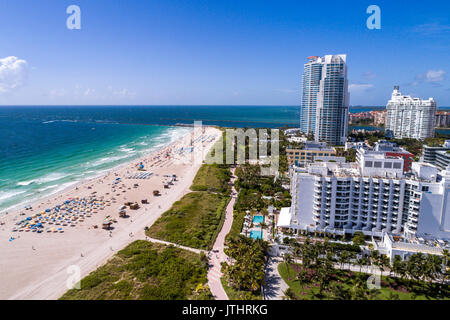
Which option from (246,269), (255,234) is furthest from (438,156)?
(246,269)

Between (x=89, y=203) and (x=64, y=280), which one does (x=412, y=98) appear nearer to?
(x=89, y=203)

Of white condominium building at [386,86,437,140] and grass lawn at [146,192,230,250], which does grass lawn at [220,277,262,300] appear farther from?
white condominium building at [386,86,437,140]

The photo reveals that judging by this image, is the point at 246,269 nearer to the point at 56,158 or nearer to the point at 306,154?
the point at 306,154

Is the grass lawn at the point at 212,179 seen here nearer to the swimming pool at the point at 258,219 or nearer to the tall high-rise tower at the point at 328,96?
the swimming pool at the point at 258,219

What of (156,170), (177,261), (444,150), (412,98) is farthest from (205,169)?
→ (412,98)

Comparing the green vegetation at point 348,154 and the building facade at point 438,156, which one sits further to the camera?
the green vegetation at point 348,154

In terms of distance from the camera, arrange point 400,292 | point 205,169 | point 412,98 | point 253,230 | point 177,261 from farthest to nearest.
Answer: point 412,98
point 205,169
point 253,230
point 177,261
point 400,292

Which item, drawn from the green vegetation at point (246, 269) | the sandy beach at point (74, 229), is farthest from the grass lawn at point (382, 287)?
the sandy beach at point (74, 229)
